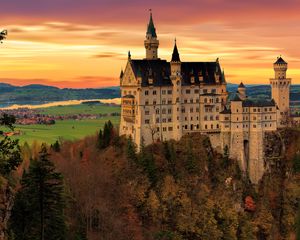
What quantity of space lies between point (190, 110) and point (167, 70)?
984 cm

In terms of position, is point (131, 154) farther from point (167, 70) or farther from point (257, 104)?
point (257, 104)

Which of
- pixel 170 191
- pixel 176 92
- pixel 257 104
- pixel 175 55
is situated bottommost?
pixel 170 191

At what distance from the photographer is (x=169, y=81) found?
404ft

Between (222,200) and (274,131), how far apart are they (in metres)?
19.9

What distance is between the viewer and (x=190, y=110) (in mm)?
123875

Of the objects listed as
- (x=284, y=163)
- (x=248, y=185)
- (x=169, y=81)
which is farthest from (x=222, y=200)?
(x=169, y=81)

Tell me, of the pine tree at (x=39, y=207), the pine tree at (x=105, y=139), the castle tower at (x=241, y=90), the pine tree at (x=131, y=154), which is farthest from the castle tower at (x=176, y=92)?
the pine tree at (x=39, y=207)

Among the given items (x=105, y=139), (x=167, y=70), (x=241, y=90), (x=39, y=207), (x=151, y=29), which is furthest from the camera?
(x=241, y=90)

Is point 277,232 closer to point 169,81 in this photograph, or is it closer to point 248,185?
point 248,185

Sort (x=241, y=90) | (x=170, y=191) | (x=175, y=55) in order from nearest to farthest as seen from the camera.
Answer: (x=170, y=191) → (x=175, y=55) → (x=241, y=90)

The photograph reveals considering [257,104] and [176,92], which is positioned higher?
[176,92]

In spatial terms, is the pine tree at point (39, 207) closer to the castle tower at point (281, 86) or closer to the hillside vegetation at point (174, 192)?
the hillside vegetation at point (174, 192)

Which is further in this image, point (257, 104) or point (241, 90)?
point (241, 90)

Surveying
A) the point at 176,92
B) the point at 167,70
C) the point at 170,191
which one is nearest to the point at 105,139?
the point at 176,92
